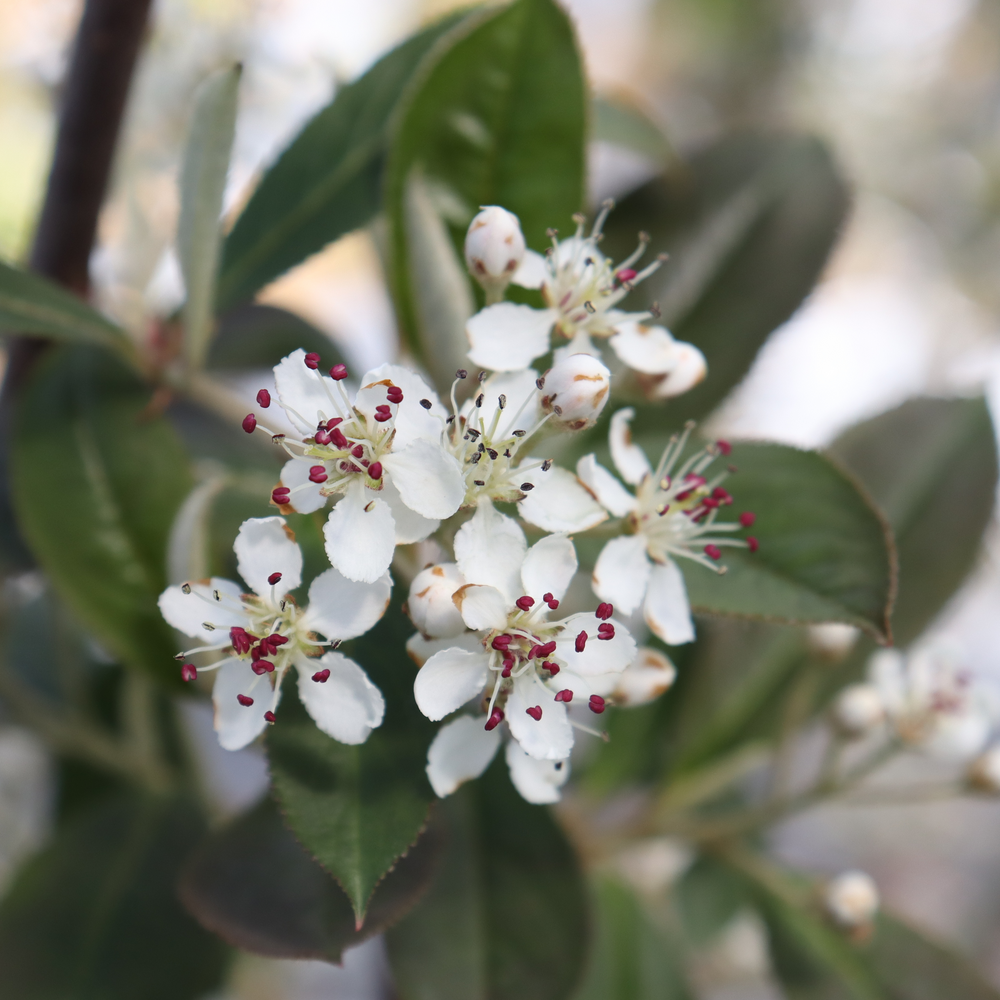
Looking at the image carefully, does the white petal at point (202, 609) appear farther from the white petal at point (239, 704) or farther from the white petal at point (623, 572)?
the white petal at point (623, 572)

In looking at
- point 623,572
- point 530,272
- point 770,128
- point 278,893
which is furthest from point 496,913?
point 770,128

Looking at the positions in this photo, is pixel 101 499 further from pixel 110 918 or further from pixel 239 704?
pixel 110 918

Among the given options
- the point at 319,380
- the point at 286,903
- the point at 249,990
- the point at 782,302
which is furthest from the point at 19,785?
the point at 782,302

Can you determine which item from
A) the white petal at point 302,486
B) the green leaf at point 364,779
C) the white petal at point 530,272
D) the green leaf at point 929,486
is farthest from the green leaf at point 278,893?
the green leaf at point 929,486

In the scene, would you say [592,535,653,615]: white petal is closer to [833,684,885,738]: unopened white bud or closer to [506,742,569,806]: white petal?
[506,742,569,806]: white petal

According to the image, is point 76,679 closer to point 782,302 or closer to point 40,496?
point 40,496

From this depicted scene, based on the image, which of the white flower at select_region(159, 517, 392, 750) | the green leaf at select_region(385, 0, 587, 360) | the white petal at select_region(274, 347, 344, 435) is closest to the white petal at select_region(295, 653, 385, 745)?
the white flower at select_region(159, 517, 392, 750)
